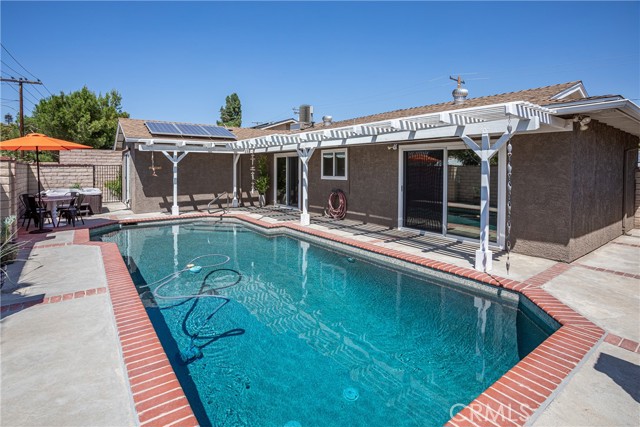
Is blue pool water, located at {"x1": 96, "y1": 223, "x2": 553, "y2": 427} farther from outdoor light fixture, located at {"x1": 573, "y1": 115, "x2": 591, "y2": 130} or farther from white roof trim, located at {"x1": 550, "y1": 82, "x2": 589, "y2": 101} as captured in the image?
white roof trim, located at {"x1": 550, "y1": 82, "x2": 589, "y2": 101}

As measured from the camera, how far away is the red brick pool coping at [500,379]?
2.76m

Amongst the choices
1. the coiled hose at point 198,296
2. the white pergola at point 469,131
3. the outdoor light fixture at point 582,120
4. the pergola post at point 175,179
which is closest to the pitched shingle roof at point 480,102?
the outdoor light fixture at point 582,120

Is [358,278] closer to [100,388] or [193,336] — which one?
[193,336]

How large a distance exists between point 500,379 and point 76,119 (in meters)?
36.4

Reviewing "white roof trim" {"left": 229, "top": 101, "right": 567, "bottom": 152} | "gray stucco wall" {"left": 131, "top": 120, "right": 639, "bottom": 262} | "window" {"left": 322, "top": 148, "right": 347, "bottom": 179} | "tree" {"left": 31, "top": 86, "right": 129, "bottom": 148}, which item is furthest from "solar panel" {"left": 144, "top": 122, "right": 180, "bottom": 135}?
"tree" {"left": 31, "top": 86, "right": 129, "bottom": 148}

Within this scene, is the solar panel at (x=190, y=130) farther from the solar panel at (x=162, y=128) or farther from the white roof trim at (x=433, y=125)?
the white roof trim at (x=433, y=125)

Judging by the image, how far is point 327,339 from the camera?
4.79 metres

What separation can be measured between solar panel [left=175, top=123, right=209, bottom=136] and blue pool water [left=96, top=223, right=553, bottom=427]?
9.47 m

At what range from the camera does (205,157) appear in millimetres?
17062

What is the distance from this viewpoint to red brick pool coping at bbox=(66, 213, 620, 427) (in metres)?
2.76

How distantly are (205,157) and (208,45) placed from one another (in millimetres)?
5947

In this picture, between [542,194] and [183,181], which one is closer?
[542,194]

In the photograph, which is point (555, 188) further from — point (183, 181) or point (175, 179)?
point (183, 181)

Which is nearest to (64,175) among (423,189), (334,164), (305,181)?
(305,181)
